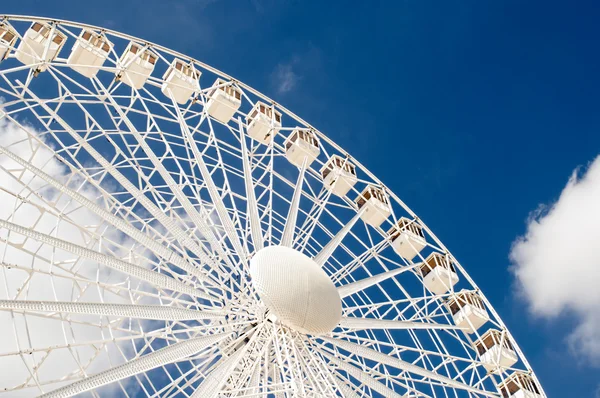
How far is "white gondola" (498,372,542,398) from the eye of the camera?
21672 millimetres

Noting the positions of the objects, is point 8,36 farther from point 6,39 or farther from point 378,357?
point 378,357

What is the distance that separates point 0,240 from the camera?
18.5m

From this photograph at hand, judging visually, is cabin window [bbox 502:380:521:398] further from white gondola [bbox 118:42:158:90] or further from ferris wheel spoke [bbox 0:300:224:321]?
white gondola [bbox 118:42:158:90]

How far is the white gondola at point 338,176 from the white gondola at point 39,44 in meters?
10.4

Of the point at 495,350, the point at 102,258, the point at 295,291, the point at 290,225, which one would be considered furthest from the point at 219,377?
the point at 495,350

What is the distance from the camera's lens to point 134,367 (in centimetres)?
1314

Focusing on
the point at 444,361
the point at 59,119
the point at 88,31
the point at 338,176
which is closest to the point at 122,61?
the point at 88,31

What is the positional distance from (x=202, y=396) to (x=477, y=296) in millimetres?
12525

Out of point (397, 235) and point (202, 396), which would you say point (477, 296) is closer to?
point (397, 235)

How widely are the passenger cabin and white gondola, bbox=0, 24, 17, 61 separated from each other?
1737cm

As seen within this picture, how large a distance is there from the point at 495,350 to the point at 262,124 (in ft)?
36.7

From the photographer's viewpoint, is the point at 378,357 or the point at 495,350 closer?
the point at 378,357

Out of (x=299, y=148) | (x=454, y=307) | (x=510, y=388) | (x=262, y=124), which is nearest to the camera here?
(x=510, y=388)

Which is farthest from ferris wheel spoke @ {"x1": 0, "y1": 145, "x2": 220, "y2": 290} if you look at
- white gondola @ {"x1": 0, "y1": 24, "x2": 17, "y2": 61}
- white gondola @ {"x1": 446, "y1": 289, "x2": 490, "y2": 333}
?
white gondola @ {"x1": 446, "y1": 289, "x2": 490, "y2": 333}
